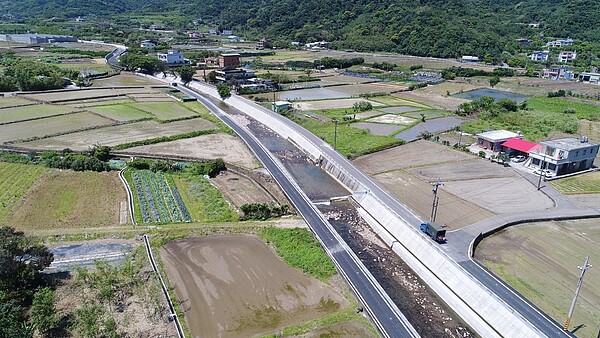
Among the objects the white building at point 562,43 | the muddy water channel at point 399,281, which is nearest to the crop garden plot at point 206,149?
the muddy water channel at point 399,281

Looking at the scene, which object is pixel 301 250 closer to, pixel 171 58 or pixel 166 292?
pixel 166 292

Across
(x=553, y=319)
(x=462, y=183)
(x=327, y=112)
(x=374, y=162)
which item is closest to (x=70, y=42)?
(x=327, y=112)

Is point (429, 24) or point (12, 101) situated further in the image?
point (429, 24)

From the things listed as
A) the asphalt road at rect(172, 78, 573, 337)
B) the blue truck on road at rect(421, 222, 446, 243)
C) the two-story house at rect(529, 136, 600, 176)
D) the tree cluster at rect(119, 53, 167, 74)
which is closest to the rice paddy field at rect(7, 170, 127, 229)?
the asphalt road at rect(172, 78, 573, 337)

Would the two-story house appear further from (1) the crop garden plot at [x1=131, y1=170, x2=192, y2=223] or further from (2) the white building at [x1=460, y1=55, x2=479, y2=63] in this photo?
(2) the white building at [x1=460, y1=55, x2=479, y2=63]

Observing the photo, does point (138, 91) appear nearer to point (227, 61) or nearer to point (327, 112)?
point (227, 61)

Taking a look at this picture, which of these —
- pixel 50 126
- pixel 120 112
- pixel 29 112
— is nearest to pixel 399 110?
pixel 120 112
